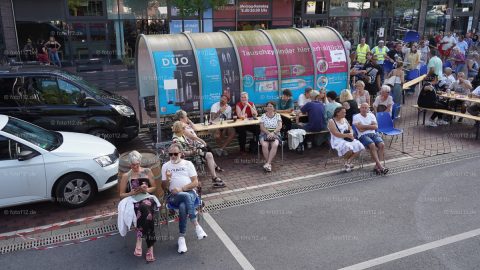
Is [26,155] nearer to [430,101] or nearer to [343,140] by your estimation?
[343,140]

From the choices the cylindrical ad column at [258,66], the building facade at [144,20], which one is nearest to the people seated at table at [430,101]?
the cylindrical ad column at [258,66]

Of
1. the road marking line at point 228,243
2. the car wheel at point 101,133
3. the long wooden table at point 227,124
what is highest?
the long wooden table at point 227,124

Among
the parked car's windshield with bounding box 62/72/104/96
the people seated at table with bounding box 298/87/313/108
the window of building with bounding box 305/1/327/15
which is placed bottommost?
the people seated at table with bounding box 298/87/313/108

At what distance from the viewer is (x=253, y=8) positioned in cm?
2230

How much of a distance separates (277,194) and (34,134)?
4.38 metres

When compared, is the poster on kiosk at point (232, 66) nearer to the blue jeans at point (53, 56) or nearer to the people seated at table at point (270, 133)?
the people seated at table at point (270, 133)

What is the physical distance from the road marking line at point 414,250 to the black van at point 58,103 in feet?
20.9

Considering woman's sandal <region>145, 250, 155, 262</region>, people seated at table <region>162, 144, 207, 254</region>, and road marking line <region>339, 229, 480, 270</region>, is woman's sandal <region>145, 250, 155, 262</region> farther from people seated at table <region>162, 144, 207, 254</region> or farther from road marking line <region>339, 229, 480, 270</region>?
road marking line <region>339, 229, 480, 270</region>

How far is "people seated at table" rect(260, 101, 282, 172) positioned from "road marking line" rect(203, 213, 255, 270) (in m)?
2.40

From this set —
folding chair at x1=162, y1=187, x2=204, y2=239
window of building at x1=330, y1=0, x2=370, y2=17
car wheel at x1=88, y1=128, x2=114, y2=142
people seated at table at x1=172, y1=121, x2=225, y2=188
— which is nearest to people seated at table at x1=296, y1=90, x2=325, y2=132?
people seated at table at x1=172, y1=121, x2=225, y2=188

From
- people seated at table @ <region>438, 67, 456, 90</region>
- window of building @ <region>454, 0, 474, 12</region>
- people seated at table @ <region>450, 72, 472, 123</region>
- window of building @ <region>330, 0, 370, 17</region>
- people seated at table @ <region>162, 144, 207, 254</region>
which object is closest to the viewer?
people seated at table @ <region>162, 144, 207, 254</region>

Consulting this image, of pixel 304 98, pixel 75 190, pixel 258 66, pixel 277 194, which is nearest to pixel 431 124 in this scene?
pixel 304 98

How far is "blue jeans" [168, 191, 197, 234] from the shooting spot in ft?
20.5

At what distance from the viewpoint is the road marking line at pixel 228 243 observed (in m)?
5.81
